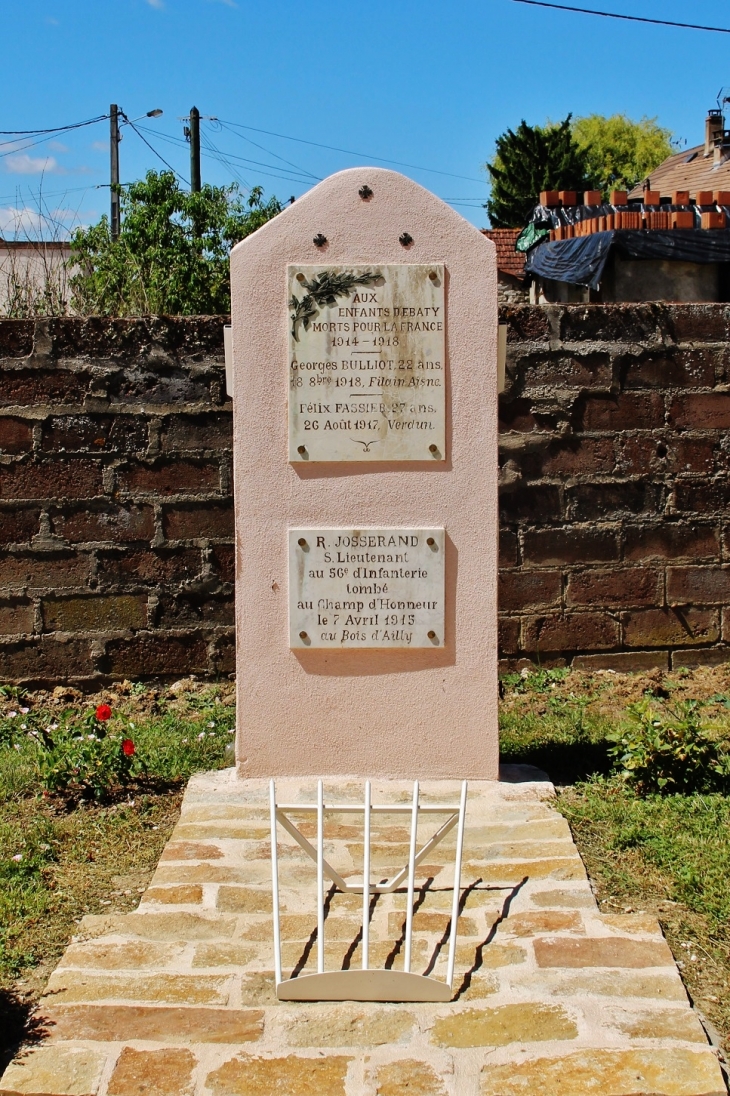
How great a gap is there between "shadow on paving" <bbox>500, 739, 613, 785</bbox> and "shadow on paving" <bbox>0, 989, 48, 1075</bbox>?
2.14 m

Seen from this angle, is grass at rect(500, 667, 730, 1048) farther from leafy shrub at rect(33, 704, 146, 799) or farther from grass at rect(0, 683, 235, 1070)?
leafy shrub at rect(33, 704, 146, 799)

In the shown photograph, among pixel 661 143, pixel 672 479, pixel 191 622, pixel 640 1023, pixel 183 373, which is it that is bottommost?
pixel 640 1023

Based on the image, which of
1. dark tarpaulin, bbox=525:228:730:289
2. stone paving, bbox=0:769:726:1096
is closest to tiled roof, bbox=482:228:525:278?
dark tarpaulin, bbox=525:228:730:289

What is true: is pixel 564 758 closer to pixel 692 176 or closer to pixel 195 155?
pixel 195 155

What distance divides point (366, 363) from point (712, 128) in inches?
1364

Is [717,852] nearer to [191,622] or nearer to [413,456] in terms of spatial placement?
[413,456]

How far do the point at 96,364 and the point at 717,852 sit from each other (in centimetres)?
336

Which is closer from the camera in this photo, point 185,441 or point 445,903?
point 445,903

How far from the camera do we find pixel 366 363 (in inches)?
153

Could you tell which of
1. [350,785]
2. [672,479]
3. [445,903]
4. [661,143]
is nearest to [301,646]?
[350,785]

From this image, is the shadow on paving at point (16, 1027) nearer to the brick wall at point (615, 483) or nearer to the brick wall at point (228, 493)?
the brick wall at point (228, 493)

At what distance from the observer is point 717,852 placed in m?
→ 3.37

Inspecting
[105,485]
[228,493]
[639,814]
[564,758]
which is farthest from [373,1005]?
[105,485]

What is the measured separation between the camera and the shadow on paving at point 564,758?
4199 mm
